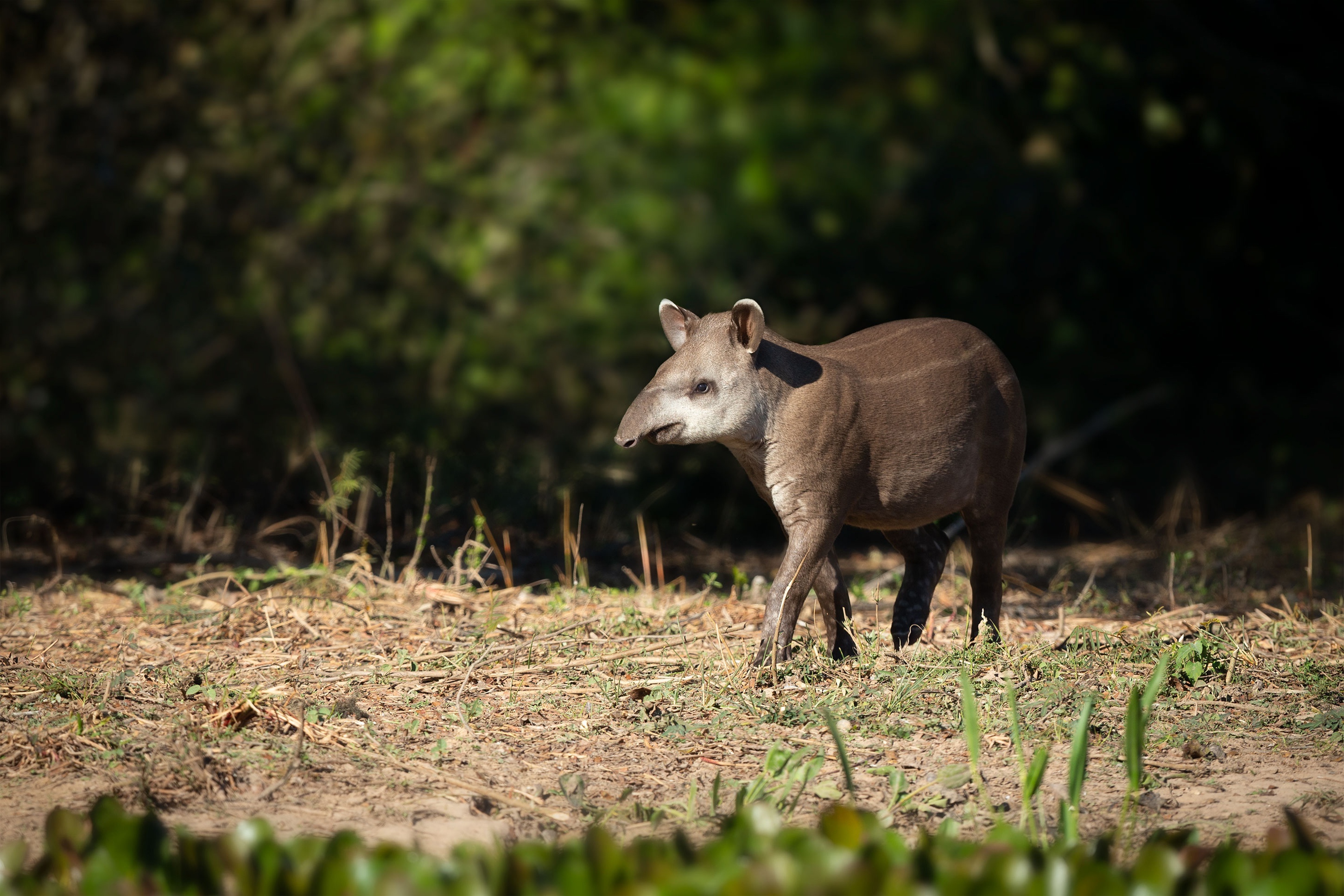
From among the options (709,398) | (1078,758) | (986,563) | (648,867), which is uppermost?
(709,398)

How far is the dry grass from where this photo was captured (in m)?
3.63

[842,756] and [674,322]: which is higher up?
[674,322]

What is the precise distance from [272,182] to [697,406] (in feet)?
21.5

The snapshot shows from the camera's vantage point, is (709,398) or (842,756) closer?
(842,756)

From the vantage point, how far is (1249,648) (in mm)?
4918

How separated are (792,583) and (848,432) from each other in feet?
1.83

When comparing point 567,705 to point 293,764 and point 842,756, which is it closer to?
point 293,764

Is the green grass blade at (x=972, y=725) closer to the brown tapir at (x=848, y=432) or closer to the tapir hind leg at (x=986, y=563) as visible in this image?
the brown tapir at (x=848, y=432)

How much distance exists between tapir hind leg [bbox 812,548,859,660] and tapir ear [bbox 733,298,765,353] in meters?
0.80

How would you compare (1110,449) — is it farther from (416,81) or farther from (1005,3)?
(416,81)

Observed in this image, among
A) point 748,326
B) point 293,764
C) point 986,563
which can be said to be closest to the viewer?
point 293,764

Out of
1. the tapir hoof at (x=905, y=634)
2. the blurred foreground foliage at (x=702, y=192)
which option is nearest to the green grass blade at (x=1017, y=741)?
the tapir hoof at (x=905, y=634)

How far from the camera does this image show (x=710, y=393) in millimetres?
4645

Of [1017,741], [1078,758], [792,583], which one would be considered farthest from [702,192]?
[1078,758]
